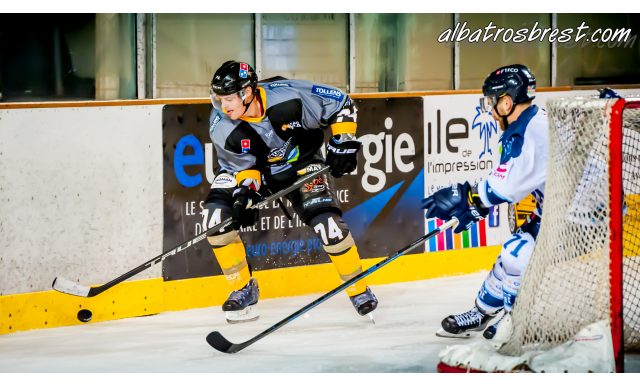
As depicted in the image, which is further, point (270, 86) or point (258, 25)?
point (258, 25)

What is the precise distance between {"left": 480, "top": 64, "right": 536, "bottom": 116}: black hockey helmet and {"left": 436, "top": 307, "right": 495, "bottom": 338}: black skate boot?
0.87 meters

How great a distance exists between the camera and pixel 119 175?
5441 millimetres

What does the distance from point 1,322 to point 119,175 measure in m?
0.78

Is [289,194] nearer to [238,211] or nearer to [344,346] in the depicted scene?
[238,211]

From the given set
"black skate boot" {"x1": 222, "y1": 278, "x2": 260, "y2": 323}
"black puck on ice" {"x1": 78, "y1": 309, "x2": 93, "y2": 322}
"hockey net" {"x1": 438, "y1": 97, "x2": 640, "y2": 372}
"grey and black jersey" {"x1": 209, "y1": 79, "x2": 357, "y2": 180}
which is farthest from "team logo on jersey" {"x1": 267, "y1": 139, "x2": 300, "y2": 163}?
"hockey net" {"x1": 438, "y1": 97, "x2": 640, "y2": 372}

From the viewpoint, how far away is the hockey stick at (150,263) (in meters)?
5.22

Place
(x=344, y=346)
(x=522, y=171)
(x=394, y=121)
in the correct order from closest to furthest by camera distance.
A: (x=522, y=171), (x=344, y=346), (x=394, y=121)

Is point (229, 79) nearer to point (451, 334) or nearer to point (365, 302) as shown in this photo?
point (365, 302)

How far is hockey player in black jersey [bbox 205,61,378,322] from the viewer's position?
530 cm

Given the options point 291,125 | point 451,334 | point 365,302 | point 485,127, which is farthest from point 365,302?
point 485,127

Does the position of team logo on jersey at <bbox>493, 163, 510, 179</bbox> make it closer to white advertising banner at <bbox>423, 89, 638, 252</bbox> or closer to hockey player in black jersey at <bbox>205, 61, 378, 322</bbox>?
hockey player in black jersey at <bbox>205, 61, 378, 322</bbox>

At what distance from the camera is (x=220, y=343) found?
4.85m

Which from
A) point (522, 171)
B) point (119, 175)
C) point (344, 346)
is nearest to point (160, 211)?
point (119, 175)

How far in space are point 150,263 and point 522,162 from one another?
162 cm
